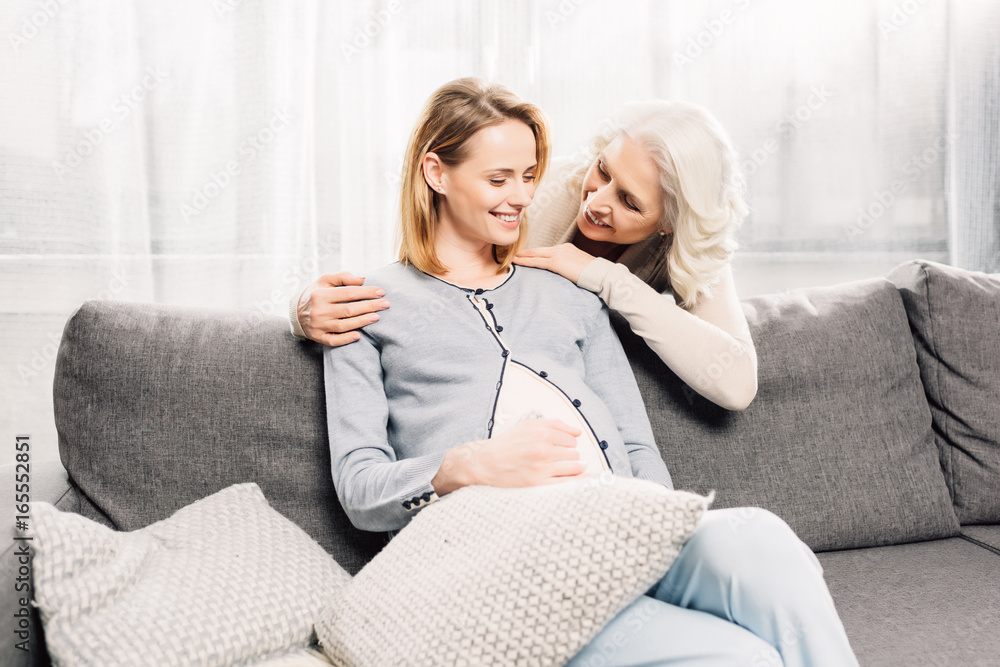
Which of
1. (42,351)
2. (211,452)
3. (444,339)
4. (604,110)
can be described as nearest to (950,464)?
(444,339)

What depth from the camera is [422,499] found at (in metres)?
0.99

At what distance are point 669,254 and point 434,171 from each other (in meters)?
0.46

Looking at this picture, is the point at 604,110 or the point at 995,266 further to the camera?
the point at 995,266

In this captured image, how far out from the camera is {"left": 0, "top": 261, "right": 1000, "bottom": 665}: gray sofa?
119cm

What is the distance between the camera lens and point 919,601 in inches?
45.8

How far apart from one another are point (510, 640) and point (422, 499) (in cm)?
27

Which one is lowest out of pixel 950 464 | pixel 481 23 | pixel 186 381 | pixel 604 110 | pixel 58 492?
pixel 950 464

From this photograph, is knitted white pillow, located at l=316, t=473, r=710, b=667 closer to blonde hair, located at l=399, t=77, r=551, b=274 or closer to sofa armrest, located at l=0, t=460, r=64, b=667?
sofa armrest, located at l=0, t=460, r=64, b=667

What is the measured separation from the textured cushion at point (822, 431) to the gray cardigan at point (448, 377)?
15cm

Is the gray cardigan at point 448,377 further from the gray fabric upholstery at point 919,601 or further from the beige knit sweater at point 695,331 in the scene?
the gray fabric upholstery at point 919,601

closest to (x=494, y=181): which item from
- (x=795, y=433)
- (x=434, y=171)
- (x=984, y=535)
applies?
(x=434, y=171)

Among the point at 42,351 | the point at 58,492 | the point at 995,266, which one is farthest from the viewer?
the point at 995,266

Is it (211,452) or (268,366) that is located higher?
(268,366)

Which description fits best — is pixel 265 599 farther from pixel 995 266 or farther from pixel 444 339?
pixel 995 266
